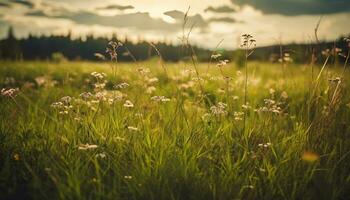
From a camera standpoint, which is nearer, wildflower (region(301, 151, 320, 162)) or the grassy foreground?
the grassy foreground

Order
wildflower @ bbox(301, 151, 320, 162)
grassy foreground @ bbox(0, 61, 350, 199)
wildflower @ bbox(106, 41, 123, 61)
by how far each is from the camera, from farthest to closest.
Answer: wildflower @ bbox(106, 41, 123, 61), wildflower @ bbox(301, 151, 320, 162), grassy foreground @ bbox(0, 61, 350, 199)

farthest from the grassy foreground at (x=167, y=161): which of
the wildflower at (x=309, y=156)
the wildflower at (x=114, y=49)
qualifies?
the wildflower at (x=114, y=49)

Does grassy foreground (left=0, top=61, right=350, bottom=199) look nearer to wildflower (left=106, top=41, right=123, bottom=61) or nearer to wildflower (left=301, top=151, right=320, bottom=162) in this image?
wildflower (left=301, top=151, right=320, bottom=162)

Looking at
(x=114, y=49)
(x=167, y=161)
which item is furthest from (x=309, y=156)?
(x=114, y=49)

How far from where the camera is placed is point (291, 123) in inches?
195

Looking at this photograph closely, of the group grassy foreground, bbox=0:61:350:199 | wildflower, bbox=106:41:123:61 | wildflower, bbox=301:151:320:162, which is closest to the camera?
grassy foreground, bbox=0:61:350:199

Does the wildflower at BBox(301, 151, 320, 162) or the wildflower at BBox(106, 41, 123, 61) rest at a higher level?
the wildflower at BBox(106, 41, 123, 61)

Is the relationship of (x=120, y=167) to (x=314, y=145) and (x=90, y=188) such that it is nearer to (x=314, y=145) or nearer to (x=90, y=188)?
(x=90, y=188)

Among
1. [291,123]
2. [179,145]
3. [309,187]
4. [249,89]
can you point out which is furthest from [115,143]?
[249,89]

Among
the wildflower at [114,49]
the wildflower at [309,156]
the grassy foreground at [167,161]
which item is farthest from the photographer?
the wildflower at [114,49]

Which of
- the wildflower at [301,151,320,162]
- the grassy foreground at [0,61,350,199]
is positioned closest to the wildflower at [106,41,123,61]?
the grassy foreground at [0,61,350,199]

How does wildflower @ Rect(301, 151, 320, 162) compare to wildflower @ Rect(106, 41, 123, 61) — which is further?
wildflower @ Rect(106, 41, 123, 61)

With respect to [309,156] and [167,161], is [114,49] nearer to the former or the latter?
[167,161]

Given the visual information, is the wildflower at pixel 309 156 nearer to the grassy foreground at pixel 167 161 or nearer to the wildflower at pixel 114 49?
the grassy foreground at pixel 167 161
